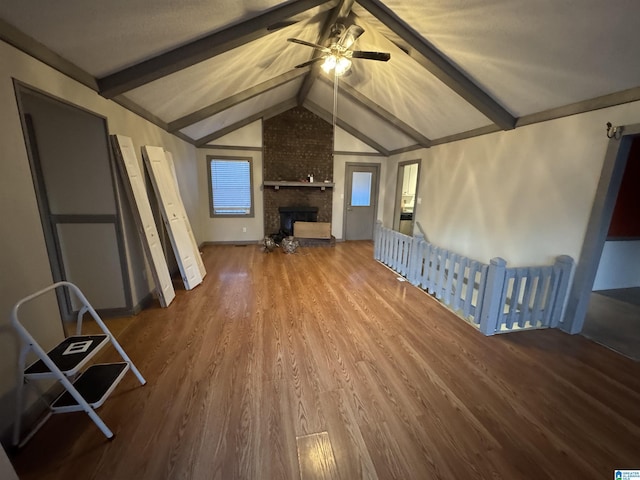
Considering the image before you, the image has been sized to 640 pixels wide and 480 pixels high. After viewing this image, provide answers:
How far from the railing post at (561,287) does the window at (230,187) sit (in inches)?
222

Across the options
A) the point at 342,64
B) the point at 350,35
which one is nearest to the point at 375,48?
the point at 342,64

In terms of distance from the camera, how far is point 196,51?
98.4 inches

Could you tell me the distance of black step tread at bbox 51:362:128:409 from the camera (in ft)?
4.78

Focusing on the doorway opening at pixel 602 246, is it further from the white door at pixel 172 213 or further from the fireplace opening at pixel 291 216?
the fireplace opening at pixel 291 216

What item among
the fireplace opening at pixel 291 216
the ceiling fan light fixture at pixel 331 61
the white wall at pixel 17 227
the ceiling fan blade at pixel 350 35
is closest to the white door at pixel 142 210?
the white wall at pixel 17 227

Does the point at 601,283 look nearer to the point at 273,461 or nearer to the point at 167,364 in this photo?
the point at 273,461

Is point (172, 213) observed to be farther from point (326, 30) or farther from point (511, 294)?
point (511, 294)

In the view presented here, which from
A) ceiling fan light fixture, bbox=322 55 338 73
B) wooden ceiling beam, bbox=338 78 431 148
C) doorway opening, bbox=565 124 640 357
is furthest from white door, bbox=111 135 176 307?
doorway opening, bbox=565 124 640 357

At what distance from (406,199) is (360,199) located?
6.35 feet

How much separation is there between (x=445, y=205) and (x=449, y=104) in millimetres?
1718

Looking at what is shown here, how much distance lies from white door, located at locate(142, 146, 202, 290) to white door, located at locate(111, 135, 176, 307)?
32 cm

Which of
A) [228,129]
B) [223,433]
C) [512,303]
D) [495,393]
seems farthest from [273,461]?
[228,129]

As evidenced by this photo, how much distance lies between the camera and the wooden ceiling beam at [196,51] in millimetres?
2408

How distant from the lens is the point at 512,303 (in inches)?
107
